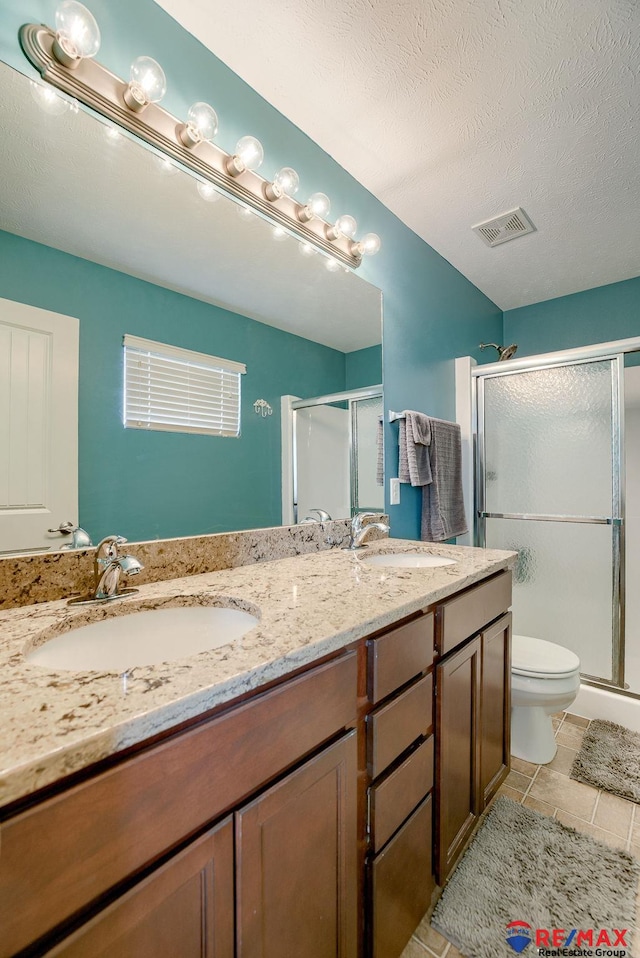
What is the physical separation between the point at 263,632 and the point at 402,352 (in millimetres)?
1625

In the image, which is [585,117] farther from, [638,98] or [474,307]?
[474,307]

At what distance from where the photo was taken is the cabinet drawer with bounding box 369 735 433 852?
838mm

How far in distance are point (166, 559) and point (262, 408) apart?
568 millimetres

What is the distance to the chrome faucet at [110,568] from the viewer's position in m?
0.89

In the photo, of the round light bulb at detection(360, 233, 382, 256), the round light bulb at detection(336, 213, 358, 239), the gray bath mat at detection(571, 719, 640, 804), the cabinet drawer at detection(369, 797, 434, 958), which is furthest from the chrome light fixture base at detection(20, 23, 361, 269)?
the gray bath mat at detection(571, 719, 640, 804)

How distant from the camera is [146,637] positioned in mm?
880

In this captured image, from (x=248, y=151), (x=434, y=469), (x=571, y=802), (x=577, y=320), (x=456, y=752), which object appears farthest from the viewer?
(x=577, y=320)

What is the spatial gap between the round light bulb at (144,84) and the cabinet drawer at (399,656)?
1.38 metres

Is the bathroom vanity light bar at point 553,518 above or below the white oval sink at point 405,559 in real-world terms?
above

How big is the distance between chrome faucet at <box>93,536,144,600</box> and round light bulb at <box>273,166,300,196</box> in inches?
48.7

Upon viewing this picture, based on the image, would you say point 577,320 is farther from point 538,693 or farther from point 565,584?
point 538,693

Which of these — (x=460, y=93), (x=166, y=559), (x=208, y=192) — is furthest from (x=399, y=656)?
(x=460, y=93)

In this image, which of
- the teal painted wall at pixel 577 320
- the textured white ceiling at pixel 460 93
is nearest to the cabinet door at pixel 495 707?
the textured white ceiling at pixel 460 93

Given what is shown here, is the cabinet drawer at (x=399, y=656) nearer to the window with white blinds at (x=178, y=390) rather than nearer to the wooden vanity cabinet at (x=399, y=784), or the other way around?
the wooden vanity cabinet at (x=399, y=784)
